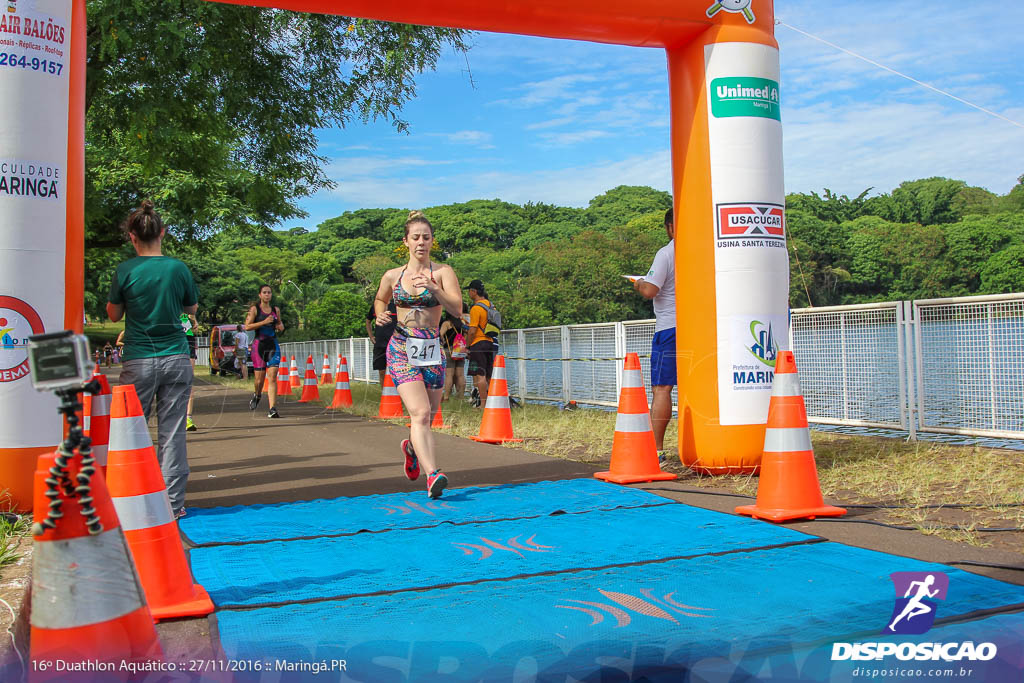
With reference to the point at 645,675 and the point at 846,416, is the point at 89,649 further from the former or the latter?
the point at 846,416

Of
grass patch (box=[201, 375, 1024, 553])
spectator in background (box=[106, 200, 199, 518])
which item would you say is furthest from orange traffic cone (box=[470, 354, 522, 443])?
spectator in background (box=[106, 200, 199, 518])

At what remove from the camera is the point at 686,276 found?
6.54 meters

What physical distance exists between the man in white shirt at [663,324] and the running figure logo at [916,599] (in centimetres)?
351

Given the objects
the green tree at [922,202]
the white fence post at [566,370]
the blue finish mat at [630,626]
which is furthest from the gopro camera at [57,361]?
the green tree at [922,202]

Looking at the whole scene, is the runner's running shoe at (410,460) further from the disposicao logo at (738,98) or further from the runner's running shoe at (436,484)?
the disposicao logo at (738,98)

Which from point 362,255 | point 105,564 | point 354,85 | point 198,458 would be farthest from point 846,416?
point 362,255

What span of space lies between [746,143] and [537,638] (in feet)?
15.1

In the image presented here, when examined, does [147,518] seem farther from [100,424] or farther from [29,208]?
[29,208]

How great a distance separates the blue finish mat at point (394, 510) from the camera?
4.82 meters

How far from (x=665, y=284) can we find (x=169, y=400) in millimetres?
3950

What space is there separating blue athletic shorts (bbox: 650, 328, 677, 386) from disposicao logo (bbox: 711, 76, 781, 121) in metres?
1.77

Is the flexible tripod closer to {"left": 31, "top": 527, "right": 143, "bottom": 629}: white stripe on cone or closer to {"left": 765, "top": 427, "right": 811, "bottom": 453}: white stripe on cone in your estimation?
{"left": 31, "top": 527, "right": 143, "bottom": 629}: white stripe on cone

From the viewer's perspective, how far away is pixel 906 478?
5.92m

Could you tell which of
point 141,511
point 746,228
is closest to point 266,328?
point 746,228
